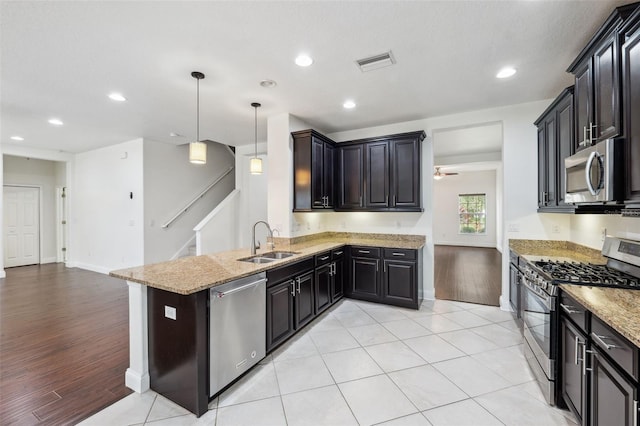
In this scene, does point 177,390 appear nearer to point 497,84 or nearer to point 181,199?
point 497,84

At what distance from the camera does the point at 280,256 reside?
10.8ft

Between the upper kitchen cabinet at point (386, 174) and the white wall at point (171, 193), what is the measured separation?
3.84 meters

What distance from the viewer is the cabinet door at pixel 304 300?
298cm

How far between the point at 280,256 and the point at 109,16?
102 inches

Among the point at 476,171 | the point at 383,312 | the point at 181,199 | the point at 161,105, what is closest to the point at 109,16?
the point at 161,105

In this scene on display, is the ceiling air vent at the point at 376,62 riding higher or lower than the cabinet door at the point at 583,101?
higher

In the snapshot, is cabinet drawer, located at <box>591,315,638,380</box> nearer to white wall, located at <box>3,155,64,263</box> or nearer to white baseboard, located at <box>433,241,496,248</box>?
white baseboard, located at <box>433,241,496,248</box>

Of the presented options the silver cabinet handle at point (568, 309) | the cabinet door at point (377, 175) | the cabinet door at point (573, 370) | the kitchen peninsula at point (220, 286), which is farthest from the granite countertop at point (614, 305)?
the cabinet door at point (377, 175)

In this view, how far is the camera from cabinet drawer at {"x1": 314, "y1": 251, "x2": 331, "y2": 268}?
11.2ft

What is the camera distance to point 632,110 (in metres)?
1.60

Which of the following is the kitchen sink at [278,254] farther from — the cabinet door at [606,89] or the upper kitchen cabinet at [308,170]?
the cabinet door at [606,89]

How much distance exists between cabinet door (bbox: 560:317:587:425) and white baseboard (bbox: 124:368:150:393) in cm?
296

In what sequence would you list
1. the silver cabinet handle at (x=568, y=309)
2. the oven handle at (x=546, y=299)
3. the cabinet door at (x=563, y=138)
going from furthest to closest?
the cabinet door at (x=563, y=138) → the oven handle at (x=546, y=299) → the silver cabinet handle at (x=568, y=309)

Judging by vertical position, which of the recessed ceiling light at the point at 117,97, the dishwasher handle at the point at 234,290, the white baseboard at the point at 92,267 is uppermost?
the recessed ceiling light at the point at 117,97
